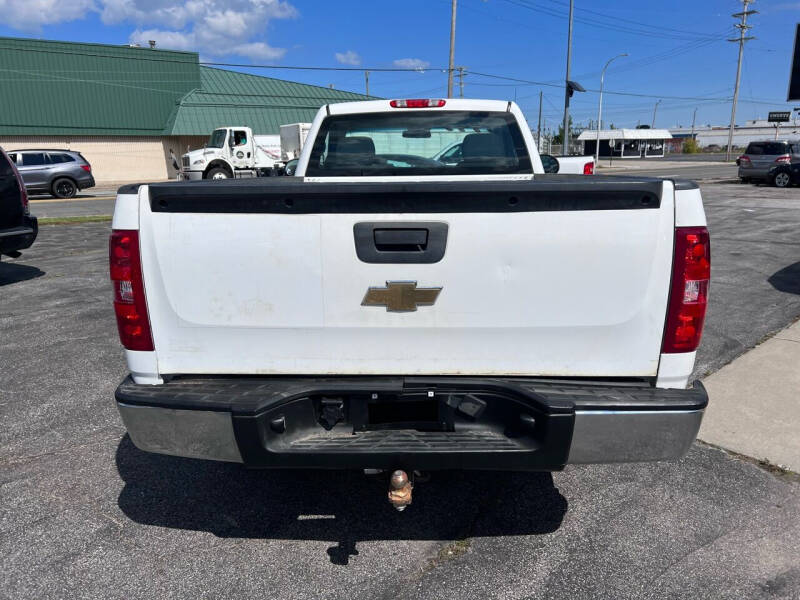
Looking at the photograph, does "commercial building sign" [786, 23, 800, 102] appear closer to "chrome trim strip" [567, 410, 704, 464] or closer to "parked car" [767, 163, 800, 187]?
"parked car" [767, 163, 800, 187]

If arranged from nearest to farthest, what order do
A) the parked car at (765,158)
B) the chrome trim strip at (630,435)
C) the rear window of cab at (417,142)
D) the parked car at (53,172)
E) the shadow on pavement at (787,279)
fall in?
the chrome trim strip at (630,435), the rear window of cab at (417,142), the shadow on pavement at (787,279), the parked car at (53,172), the parked car at (765,158)

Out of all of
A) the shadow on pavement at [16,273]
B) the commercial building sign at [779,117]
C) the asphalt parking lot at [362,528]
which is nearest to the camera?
the asphalt parking lot at [362,528]

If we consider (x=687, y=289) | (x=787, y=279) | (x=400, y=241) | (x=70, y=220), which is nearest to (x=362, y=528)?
(x=400, y=241)

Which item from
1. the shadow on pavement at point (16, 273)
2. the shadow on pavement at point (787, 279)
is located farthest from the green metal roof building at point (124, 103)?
the shadow on pavement at point (787, 279)

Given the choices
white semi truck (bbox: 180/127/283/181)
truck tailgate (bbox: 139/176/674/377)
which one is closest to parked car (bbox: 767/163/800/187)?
white semi truck (bbox: 180/127/283/181)

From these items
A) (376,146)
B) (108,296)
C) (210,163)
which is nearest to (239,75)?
(210,163)

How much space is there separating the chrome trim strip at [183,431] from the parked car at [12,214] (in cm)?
685

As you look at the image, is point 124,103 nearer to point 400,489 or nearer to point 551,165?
point 551,165

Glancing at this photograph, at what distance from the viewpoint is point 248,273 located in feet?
8.14

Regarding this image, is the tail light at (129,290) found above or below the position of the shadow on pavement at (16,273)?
above

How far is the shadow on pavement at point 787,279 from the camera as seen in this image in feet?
25.3

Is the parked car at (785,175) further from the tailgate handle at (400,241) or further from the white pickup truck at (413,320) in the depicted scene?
the tailgate handle at (400,241)

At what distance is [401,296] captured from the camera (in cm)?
247

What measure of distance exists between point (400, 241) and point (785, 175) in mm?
25572
